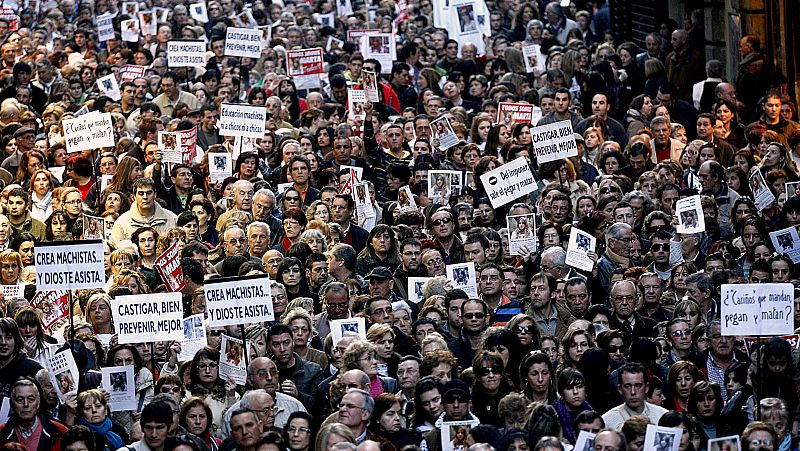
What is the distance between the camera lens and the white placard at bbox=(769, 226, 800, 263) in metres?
15.6

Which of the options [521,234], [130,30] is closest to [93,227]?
[521,234]

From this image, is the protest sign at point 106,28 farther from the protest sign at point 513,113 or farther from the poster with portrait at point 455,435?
the poster with portrait at point 455,435

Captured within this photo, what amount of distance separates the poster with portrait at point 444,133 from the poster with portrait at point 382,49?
5196mm

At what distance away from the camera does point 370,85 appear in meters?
22.0

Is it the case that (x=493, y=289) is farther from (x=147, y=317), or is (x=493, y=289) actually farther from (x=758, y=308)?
(x=147, y=317)

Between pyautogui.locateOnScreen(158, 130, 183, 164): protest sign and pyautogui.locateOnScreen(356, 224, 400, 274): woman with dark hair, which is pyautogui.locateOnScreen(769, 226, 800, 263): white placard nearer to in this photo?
pyautogui.locateOnScreen(356, 224, 400, 274): woman with dark hair

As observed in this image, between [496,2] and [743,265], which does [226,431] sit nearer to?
[743,265]

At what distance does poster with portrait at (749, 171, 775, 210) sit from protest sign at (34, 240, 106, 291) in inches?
249

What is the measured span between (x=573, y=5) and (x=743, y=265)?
49.6ft

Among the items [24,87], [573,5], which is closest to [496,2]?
[573,5]

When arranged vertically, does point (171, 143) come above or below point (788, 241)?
above

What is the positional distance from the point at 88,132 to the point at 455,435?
A: 28.1ft

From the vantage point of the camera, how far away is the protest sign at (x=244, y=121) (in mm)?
20344

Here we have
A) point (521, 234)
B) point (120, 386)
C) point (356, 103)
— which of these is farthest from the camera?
point (356, 103)
